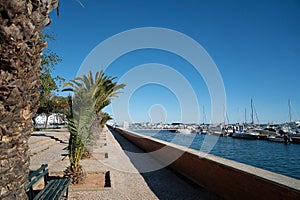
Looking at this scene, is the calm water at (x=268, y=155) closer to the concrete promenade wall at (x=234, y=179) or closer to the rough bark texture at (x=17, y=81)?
the concrete promenade wall at (x=234, y=179)

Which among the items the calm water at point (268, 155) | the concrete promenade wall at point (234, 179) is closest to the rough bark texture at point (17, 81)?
the concrete promenade wall at point (234, 179)

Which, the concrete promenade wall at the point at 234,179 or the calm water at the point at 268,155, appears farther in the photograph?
the calm water at the point at 268,155

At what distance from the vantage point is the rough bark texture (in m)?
1.69

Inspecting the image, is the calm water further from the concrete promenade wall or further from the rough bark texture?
the rough bark texture

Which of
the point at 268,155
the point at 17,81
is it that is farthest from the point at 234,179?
the point at 268,155

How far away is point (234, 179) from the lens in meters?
4.08

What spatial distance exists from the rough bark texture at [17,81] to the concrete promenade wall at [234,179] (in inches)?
132

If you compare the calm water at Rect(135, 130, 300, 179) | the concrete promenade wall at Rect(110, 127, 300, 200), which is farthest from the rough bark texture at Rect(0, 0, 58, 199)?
the calm water at Rect(135, 130, 300, 179)

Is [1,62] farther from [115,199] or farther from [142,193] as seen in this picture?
[142,193]

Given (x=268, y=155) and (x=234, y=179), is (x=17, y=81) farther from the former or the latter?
(x=268, y=155)

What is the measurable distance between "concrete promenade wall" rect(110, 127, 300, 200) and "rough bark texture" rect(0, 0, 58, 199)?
11.0 feet

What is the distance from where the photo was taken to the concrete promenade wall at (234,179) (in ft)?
10.2

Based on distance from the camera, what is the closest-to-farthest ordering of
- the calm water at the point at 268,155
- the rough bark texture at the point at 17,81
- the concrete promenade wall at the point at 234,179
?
the rough bark texture at the point at 17,81 → the concrete promenade wall at the point at 234,179 → the calm water at the point at 268,155

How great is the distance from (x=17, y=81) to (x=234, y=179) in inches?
156
